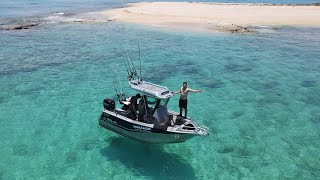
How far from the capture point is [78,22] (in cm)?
5394

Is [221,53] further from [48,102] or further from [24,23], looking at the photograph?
[24,23]

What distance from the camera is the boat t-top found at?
13664mm

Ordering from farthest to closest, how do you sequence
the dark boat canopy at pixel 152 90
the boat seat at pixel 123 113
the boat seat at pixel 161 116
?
1. the boat seat at pixel 123 113
2. the boat seat at pixel 161 116
3. the dark boat canopy at pixel 152 90

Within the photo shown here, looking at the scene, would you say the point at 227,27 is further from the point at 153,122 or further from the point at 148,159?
the point at 148,159

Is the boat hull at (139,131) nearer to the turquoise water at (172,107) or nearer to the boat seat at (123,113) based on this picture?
the boat seat at (123,113)

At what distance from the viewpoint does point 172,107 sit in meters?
20.5

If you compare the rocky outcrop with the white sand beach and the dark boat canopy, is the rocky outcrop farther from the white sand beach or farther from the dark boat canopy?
the dark boat canopy

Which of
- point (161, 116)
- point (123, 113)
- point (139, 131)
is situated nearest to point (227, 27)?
Result: point (123, 113)

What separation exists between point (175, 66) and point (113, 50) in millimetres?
8828

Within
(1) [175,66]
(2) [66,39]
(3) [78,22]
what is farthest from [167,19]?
(1) [175,66]

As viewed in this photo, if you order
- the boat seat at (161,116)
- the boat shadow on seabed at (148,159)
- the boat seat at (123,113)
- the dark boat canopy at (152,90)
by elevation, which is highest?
the dark boat canopy at (152,90)

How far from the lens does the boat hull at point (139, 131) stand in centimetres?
1369

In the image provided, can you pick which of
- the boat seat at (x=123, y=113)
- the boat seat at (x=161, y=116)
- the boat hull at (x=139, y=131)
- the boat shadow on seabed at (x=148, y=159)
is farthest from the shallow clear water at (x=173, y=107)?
the boat seat at (x=161, y=116)

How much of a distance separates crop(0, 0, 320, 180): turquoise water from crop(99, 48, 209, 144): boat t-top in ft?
3.25
